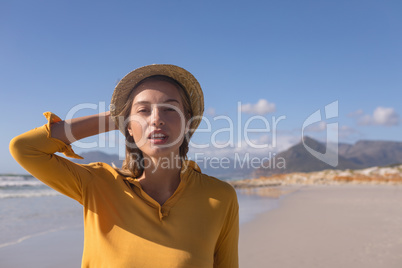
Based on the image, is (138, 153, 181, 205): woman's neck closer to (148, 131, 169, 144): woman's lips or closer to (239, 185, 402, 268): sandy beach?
(148, 131, 169, 144): woman's lips

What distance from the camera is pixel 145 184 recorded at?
1607 millimetres

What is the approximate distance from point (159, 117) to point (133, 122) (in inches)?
7.2

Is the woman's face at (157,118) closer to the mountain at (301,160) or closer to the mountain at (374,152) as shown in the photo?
the mountain at (301,160)

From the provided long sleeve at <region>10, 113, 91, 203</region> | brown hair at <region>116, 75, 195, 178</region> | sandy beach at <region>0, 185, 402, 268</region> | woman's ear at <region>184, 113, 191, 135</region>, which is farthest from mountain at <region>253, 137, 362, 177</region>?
long sleeve at <region>10, 113, 91, 203</region>

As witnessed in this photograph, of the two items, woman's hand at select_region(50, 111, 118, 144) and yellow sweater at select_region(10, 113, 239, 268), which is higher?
woman's hand at select_region(50, 111, 118, 144)

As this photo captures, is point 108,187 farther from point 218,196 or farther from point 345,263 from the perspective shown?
point 345,263

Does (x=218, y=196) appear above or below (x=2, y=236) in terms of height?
Result: above

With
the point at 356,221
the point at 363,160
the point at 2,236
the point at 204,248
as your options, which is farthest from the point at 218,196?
the point at 363,160

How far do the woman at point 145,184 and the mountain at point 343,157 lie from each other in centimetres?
3780

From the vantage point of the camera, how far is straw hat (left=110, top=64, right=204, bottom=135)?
1.62 metres

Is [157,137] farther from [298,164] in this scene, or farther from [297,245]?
[298,164]

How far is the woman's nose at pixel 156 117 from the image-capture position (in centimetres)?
148

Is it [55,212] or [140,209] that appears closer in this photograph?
[140,209]

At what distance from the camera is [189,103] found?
179 centimetres
